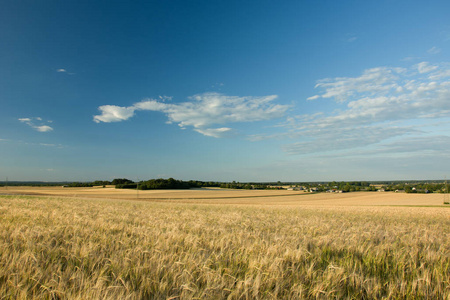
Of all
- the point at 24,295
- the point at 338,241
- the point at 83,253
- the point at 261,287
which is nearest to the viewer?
the point at 24,295

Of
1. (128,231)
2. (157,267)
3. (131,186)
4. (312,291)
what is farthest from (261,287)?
(131,186)

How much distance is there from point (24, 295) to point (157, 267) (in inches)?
40.4

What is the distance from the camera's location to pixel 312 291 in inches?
76.9

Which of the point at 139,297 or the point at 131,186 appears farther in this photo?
the point at 131,186

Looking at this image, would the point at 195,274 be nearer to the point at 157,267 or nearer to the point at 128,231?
the point at 157,267

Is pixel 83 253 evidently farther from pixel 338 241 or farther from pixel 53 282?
pixel 338 241

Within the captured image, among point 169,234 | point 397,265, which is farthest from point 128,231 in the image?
point 397,265

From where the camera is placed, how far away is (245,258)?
265 cm

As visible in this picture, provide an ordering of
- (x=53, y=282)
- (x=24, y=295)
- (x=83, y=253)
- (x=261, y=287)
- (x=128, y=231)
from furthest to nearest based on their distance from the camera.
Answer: (x=128, y=231), (x=83, y=253), (x=261, y=287), (x=53, y=282), (x=24, y=295)

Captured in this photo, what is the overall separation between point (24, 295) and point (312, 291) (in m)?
2.40

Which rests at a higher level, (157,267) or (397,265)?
(157,267)

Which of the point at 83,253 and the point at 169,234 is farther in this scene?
the point at 169,234

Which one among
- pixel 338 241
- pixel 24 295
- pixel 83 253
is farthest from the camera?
pixel 338 241

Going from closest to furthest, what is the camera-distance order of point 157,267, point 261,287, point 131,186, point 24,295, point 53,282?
point 24,295
point 53,282
point 261,287
point 157,267
point 131,186
